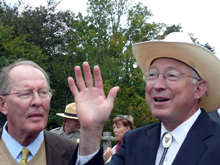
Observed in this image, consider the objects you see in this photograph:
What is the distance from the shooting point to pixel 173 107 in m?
2.62

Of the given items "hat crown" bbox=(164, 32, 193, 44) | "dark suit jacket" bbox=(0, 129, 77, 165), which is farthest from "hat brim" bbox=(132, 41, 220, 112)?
"dark suit jacket" bbox=(0, 129, 77, 165)

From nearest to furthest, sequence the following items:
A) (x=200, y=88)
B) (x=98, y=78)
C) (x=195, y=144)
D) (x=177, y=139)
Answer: (x=98, y=78), (x=195, y=144), (x=177, y=139), (x=200, y=88)

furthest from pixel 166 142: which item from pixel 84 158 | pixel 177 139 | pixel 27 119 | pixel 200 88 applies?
pixel 27 119

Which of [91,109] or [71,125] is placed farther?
[71,125]

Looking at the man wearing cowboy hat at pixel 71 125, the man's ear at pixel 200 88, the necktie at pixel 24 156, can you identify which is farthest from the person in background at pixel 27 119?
the man wearing cowboy hat at pixel 71 125

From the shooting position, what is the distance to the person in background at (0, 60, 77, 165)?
2.98 metres

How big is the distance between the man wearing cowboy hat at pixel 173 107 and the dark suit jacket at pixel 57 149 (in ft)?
1.88

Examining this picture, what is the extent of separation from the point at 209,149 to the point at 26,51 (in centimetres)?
2138

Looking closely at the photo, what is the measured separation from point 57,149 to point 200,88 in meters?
1.40

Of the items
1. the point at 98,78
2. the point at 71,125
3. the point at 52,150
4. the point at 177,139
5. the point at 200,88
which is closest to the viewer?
the point at 98,78

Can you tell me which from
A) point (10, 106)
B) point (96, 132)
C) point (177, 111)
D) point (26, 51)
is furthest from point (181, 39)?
point (26, 51)

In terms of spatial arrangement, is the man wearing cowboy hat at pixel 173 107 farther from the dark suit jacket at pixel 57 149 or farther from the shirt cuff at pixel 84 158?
the dark suit jacket at pixel 57 149

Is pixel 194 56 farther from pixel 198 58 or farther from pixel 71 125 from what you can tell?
pixel 71 125

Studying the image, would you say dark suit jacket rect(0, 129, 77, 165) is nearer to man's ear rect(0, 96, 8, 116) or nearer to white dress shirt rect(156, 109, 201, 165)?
man's ear rect(0, 96, 8, 116)
